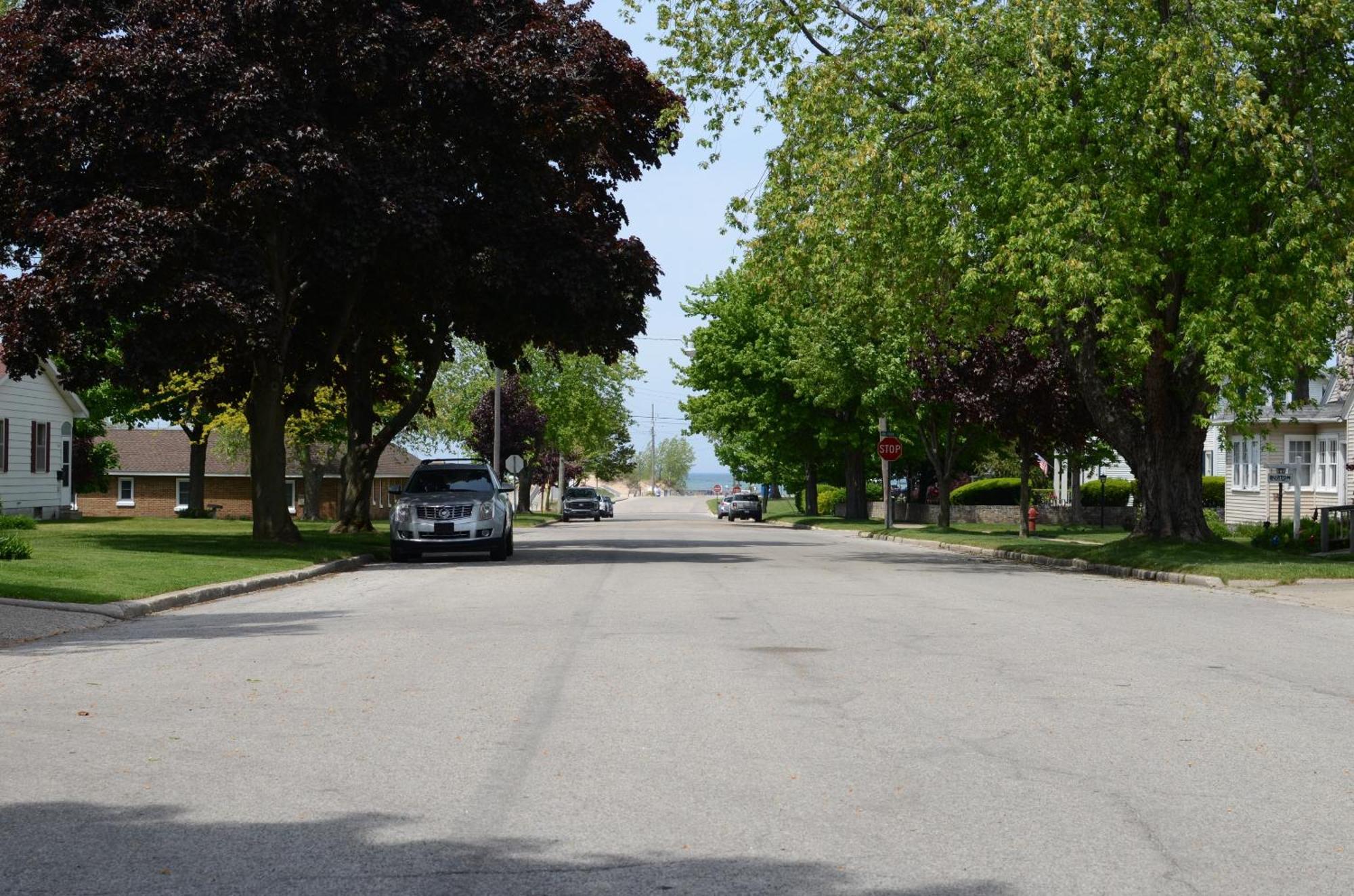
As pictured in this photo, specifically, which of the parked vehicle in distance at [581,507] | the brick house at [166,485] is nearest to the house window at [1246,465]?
the parked vehicle in distance at [581,507]

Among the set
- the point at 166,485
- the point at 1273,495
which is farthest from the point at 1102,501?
the point at 166,485

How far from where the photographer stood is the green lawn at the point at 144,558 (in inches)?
668

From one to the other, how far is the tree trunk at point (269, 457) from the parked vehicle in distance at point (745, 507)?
46447 mm

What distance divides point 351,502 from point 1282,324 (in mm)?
23544

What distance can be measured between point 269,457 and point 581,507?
143ft

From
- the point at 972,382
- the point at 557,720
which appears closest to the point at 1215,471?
the point at 972,382

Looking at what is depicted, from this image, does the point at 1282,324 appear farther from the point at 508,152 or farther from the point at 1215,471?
the point at 1215,471

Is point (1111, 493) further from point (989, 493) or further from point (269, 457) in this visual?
point (269, 457)

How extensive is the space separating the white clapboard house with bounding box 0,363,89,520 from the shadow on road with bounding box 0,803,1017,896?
114ft

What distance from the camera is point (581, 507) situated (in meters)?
72.4

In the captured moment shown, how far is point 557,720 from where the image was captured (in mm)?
8766

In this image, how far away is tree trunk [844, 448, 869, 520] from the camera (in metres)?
63.1

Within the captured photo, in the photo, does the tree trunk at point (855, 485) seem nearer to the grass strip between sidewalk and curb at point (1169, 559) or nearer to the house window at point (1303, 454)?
the house window at point (1303, 454)

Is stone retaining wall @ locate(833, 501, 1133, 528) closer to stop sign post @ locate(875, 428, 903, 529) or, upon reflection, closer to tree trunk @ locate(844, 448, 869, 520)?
tree trunk @ locate(844, 448, 869, 520)
